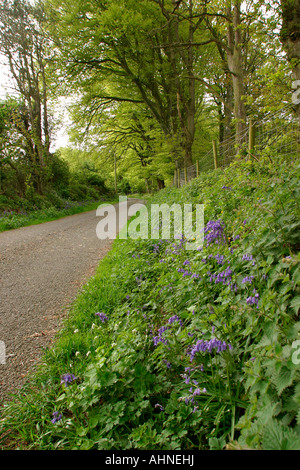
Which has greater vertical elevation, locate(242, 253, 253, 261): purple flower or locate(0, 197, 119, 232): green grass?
locate(0, 197, 119, 232): green grass

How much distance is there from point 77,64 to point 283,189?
1523 centimetres

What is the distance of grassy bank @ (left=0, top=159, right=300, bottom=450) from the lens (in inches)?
48.5

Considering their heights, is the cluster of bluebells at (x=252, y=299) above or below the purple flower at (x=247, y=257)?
below

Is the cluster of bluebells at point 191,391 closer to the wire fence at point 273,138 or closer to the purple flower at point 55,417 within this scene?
the purple flower at point 55,417

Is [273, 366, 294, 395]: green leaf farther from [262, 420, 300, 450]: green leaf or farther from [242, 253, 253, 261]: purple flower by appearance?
[242, 253, 253, 261]: purple flower

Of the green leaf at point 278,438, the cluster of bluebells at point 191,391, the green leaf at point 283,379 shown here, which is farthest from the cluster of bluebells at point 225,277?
the green leaf at point 278,438

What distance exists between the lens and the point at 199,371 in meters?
1.72

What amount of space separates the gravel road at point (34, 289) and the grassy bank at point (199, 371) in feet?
1.00

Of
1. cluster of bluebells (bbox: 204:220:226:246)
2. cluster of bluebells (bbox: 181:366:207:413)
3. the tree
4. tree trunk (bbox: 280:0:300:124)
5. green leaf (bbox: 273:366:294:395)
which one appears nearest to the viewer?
green leaf (bbox: 273:366:294:395)

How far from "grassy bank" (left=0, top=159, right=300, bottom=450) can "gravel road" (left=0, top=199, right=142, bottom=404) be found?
30 centimetres

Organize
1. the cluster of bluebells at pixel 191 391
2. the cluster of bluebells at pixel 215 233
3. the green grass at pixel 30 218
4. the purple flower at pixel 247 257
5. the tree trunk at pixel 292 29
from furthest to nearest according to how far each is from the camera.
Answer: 1. the green grass at pixel 30 218
2. the tree trunk at pixel 292 29
3. the cluster of bluebells at pixel 215 233
4. the purple flower at pixel 247 257
5. the cluster of bluebells at pixel 191 391

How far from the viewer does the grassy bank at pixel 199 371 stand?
1.23 metres

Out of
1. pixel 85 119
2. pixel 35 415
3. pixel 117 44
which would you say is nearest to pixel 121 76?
pixel 117 44

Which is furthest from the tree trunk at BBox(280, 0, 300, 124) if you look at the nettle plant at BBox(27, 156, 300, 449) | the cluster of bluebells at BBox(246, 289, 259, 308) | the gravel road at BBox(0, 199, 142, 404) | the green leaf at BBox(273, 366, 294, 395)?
the green leaf at BBox(273, 366, 294, 395)
